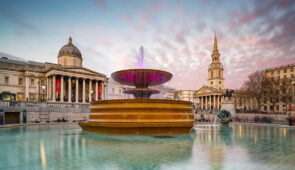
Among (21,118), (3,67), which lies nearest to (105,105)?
(21,118)

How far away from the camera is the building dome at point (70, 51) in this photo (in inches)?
2380

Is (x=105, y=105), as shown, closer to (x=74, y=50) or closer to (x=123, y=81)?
(x=123, y=81)

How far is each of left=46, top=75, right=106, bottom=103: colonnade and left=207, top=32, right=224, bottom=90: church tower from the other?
67.5m

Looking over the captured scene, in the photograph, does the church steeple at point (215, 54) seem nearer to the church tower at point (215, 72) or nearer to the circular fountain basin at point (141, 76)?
the church tower at point (215, 72)

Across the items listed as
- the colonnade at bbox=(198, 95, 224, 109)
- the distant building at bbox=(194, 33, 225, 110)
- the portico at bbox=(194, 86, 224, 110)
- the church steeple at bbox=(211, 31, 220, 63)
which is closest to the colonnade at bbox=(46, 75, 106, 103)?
the portico at bbox=(194, 86, 224, 110)

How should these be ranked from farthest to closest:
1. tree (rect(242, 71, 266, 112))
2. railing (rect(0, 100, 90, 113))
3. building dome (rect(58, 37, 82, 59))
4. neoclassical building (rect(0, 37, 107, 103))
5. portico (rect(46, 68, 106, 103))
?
building dome (rect(58, 37, 82, 59)) → tree (rect(242, 71, 266, 112)) → portico (rect(46, 68, 106, 103)) → neoclassical building (rect(0, 37, 107, 103)) → railing (rect(0, 100, 90, 113))

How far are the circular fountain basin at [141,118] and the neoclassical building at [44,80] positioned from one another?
38654mm

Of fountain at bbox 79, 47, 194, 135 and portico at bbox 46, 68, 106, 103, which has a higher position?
portico at bbox 46, 68, 106, 103

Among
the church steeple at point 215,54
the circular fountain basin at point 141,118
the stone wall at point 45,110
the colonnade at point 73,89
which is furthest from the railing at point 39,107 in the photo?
the church steeple at point 215,54

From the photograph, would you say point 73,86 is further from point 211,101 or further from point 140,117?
point 211,101

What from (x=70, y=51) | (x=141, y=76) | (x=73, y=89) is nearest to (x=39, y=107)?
(x=141, y=76)

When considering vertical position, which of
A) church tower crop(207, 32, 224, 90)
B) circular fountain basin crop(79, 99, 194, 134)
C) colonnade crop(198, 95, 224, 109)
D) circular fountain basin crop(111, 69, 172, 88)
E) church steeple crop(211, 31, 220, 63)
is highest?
church steeple crop(211, 31, 220, 63)

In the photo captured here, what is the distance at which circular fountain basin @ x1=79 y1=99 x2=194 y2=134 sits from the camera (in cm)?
1153

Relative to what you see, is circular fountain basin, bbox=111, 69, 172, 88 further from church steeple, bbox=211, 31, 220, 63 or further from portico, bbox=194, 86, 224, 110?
church steeple, bbox=211, 31, 220, 63
